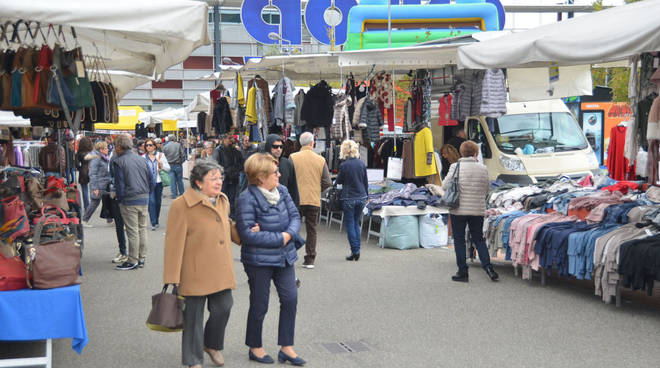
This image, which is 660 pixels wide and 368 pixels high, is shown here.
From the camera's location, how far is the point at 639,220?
24.6ft

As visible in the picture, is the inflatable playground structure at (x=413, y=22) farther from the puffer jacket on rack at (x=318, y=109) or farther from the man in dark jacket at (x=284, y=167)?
the man in dark jacket at (x=284, y=167)

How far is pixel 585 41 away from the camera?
253 inches

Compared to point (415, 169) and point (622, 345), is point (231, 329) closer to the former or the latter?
point (622, 345)

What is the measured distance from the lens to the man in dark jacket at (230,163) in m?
13.9

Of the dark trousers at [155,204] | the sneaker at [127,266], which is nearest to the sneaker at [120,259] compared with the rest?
the sneaker at [127,266]

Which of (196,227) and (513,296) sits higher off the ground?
(196,227)

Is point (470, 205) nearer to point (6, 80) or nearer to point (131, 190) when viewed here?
point (131, 190)

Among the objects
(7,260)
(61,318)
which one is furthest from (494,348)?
(7,260)

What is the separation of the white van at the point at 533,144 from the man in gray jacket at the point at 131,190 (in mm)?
7260

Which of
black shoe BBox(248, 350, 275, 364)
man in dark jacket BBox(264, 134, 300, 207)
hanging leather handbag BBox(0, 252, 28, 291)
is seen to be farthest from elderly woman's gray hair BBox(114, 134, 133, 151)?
black shoe BBox(248, 350, 275, 364)

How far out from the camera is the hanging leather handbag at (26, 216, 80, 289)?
5.22 m

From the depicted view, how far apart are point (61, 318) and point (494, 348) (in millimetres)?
3478

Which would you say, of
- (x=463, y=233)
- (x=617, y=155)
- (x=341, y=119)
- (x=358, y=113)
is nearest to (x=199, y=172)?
(x=463, y=233)

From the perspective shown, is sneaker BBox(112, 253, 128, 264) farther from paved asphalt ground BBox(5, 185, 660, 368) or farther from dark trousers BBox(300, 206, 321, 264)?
dark trousers BBox(300, 206, 321, 264)
